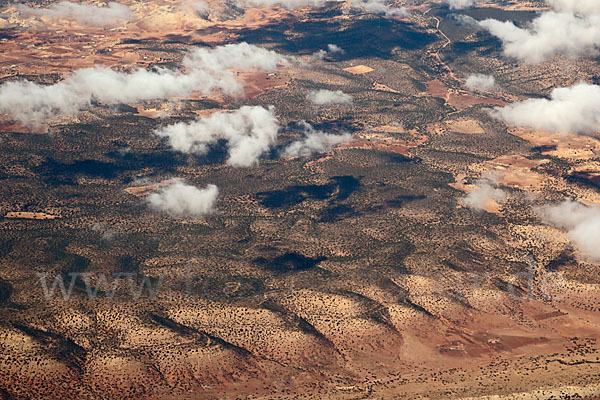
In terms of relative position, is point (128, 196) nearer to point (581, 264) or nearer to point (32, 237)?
point (32, 237)

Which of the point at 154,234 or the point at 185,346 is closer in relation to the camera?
the point at 185,346

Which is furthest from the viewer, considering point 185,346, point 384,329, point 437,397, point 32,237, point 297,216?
point 297,216

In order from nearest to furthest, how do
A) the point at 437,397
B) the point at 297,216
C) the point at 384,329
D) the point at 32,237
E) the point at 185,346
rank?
the point at 437,397 < the point at 185,346 < the point at 384,329 < the point at 32,237 < the point at 297,216

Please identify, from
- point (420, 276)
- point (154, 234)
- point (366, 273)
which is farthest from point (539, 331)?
point (154, 234)

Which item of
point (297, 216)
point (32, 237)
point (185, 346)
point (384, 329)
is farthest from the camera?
point (297, 216)

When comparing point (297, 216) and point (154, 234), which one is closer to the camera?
point (154, 234)

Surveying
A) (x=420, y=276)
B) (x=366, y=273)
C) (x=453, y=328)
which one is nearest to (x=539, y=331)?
(x=453, y=328)

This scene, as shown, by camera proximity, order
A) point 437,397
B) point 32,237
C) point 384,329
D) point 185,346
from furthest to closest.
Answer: point 32,237 → point 384,329 → point 185,346 → point 437,397

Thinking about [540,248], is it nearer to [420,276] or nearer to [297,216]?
[420,276]
